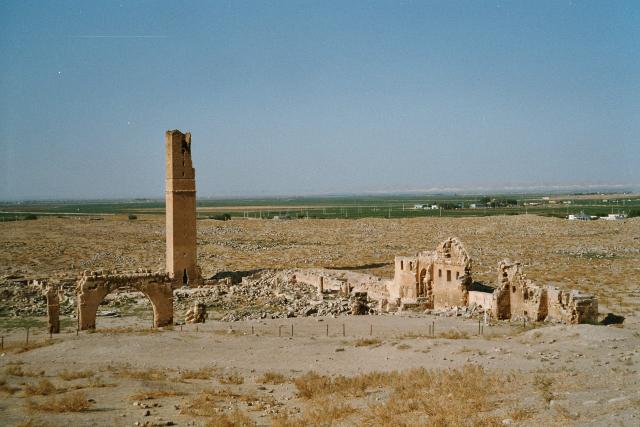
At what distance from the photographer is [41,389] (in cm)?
1277

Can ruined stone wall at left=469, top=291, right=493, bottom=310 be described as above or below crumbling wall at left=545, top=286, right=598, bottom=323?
below

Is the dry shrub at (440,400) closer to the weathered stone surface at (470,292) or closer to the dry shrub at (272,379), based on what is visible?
the dry shrub at (272,379)

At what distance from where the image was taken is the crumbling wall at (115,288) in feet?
69.7

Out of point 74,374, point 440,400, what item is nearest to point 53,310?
point 74,374

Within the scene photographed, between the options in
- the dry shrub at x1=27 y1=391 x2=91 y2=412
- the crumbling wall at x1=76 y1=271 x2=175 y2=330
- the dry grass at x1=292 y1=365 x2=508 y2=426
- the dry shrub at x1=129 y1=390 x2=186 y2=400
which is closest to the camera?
the dry grass at x1=292 y1=365 x2=508 y2=426

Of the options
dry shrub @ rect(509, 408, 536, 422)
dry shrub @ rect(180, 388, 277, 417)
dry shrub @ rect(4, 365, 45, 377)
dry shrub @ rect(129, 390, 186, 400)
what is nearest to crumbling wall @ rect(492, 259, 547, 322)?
dry shrub @ rect(509, 408, 536, 422)

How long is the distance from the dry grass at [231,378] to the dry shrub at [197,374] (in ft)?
1.09

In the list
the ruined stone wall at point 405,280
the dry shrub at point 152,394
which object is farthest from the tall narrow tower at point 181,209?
the dry shrub at point 152,394

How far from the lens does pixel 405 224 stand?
9612cm

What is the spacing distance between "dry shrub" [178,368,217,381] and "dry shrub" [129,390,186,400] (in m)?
1.43

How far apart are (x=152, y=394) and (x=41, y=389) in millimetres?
2729

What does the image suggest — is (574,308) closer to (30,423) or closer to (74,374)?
(74,374)

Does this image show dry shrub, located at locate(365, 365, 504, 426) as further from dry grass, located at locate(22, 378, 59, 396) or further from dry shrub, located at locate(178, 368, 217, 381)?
dry grass, located at locate(22, 378, 59, 396)

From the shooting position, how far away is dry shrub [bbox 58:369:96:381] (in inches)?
557
